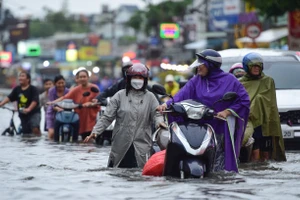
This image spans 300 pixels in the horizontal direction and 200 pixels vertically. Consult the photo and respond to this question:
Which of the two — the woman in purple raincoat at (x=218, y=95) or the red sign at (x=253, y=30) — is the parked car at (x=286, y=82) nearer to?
the woman in purple raincoat at (x=218, y=95)

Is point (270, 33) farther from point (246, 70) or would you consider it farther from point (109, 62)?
point (109, 62)

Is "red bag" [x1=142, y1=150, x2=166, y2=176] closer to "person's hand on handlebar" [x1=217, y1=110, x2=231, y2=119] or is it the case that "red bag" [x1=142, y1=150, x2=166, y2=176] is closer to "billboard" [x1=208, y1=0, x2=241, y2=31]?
"person's hand on handlebar" [x1=217, y1=110, x2=231, y2=119]

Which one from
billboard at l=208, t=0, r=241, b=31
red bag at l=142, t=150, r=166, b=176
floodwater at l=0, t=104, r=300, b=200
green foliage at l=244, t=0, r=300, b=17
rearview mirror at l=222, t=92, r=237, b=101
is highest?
billboard at l=208, t=0, r=241, b=31

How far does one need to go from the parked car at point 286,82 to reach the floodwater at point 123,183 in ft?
4.95

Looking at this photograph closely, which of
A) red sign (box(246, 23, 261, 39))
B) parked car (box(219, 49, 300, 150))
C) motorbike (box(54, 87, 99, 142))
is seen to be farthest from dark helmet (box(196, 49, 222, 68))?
red sign (box(246, 23, 261, 39))

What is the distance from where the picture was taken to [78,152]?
1875 cm

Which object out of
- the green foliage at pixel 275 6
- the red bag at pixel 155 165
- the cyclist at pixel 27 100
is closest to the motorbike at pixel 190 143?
Result: the red bag at pixel 155 165

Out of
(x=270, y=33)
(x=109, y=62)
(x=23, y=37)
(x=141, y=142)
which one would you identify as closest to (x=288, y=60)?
(x=141, y=142)

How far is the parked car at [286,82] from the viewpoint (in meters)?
18.0

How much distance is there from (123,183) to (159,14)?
91028mm

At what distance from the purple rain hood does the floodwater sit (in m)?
0.36

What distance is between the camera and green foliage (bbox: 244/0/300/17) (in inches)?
1240

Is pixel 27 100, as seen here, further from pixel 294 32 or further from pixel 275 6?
pixel 294 32

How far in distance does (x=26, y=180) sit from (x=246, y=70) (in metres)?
4.46
